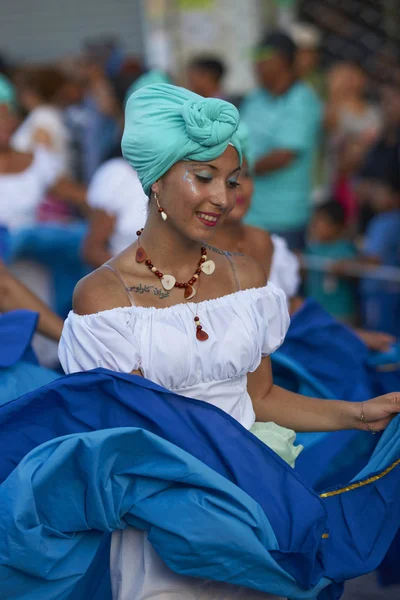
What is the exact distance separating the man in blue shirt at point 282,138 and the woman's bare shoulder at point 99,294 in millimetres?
4670

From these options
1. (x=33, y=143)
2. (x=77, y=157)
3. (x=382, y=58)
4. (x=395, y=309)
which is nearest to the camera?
(x=395, y=309)

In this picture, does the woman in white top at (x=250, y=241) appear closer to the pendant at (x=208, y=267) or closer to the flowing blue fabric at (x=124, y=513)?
the pendant at (x=208, y=267)

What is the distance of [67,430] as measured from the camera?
2941 mm

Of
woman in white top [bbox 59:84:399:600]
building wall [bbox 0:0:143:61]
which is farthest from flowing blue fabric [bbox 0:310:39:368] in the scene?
building wall [bbox 0:0:143:61]

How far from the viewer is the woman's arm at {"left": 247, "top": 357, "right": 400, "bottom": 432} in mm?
3217

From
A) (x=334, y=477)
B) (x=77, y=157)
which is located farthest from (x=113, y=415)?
(x=77, y=157)

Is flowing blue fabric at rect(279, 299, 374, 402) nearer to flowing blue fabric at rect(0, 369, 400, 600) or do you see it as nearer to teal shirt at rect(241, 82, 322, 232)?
flowing blue fabric at rect(0, 369, 400, 600)

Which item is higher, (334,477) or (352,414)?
(352,414)

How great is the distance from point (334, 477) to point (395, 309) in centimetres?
389

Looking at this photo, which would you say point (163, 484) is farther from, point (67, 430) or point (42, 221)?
point (42, 221)

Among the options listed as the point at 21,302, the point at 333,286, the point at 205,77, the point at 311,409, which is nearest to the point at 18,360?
the point at 21,302

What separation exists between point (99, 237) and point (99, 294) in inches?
145

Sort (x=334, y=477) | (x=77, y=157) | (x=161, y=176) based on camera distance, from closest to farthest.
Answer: (x=161, y=176) < (x=334, y=477) < (x=77, y=157)

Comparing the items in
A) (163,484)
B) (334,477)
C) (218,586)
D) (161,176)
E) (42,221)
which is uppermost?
(161,176)
